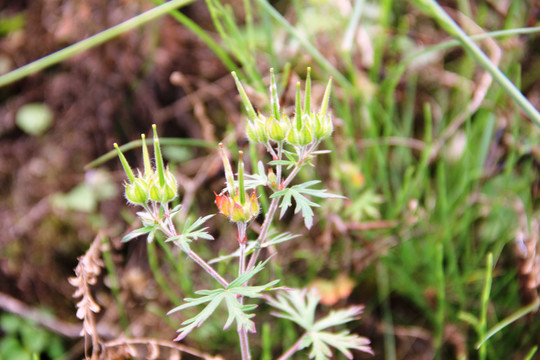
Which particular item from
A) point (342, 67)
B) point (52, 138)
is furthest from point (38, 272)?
point (342, 67)

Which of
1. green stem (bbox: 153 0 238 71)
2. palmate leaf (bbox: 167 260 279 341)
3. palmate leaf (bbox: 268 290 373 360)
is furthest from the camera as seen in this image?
green stem (bbox: 153 0 238 71)

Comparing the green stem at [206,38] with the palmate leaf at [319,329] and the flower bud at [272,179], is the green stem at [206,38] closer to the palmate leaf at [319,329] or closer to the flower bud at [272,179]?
the flower bud at [272,179]

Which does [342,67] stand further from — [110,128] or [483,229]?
[110,128]

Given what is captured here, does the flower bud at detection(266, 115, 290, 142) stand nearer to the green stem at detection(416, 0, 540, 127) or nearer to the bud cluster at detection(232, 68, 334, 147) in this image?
the bud cluster at detection(232, 68, 334, 147)

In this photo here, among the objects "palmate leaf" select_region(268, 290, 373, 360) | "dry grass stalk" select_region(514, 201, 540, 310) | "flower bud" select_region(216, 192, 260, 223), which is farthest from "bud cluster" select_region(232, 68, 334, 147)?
"dry grass stalk" select_region(514, 201, 540, 310)

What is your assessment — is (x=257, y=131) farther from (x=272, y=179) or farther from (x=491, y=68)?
(x=491, y=68)

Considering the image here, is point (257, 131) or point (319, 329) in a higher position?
point (257, 131)

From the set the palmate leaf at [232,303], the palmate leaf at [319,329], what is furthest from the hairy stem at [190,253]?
the palmate leaf at [319,329]

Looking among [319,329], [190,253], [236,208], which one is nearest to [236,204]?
[236,208]
